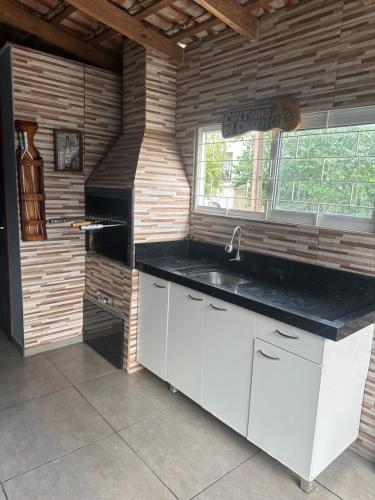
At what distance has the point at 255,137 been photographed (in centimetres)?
242

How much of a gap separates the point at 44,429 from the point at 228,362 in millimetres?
1176

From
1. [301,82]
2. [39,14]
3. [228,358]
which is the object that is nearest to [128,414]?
[228,358]

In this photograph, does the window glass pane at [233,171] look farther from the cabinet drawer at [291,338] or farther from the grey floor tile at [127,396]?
the grey floor tile at [127,396]

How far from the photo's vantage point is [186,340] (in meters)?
2.28

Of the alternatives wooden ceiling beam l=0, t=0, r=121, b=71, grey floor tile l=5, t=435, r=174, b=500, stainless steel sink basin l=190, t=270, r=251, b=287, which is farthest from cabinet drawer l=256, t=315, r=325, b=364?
wooden ceiling beam l=0, t=0, r=121, b=71

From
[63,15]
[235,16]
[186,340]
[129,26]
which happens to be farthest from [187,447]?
[63,15]

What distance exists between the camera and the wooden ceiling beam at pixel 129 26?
2.13m

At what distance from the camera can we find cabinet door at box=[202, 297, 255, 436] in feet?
6.21

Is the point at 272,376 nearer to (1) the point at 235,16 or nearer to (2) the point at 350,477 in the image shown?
(2) the point at 350,477

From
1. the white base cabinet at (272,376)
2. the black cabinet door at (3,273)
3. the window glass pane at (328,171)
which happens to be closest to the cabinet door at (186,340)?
the white base cabinet at (272,376)

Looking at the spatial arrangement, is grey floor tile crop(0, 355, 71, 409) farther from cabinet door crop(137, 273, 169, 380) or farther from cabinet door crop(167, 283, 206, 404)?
cabinet door crop(167, 283, 206, 404)

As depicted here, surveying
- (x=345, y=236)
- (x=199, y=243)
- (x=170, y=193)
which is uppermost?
(x=170, y=193)

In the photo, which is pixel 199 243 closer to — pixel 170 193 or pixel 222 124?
pixel 170 193

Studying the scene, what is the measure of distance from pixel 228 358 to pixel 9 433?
1.35m
